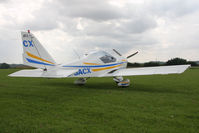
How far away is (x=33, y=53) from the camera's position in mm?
7938

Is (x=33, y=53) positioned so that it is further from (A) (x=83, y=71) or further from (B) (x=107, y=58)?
(B) (x=107, y=58)

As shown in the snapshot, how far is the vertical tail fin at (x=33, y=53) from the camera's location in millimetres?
7848

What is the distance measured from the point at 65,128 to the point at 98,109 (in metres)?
1.49

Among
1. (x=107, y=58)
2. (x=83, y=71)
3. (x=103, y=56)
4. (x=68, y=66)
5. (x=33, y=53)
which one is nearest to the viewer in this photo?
(x=33, y=53)

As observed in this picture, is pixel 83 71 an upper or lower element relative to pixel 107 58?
lower

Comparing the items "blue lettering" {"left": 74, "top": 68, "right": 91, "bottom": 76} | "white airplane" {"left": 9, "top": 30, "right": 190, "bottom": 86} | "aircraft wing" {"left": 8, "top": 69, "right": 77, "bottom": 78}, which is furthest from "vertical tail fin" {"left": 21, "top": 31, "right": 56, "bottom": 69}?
"blue lettering" {"left": 74, "top": 68, "right": 91, "bottom": 76}

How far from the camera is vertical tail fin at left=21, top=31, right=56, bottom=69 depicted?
25.7 ft

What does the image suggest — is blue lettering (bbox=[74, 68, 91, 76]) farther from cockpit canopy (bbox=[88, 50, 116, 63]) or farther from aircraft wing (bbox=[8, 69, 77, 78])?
cockpit canopy (bbox=[88, 50, 116, 63])

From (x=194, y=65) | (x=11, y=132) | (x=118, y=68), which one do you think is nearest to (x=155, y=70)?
(x=118, y=68)

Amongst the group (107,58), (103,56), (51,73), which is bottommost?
(51,73)

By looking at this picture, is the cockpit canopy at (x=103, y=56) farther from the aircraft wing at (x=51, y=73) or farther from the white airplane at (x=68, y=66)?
the aircraft wing at (x=51, y=73)

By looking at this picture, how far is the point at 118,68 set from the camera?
1111 cm

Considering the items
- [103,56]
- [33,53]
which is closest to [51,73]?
[33,53]

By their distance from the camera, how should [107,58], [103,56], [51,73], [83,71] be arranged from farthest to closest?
[107,58] < [103,56] < [83,71] < [51,73]
